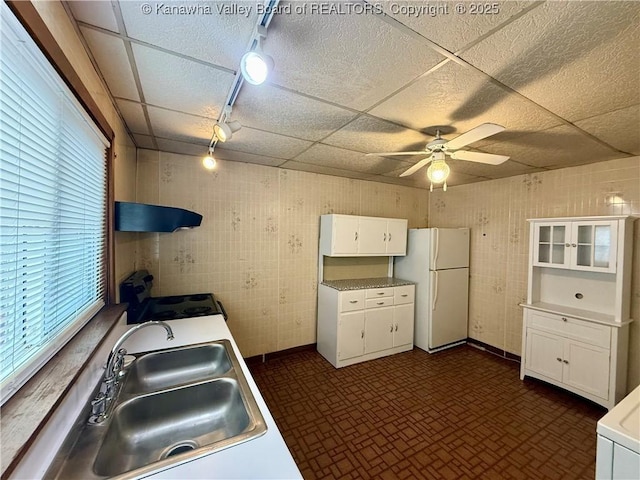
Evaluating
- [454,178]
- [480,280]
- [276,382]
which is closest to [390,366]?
[276,382]

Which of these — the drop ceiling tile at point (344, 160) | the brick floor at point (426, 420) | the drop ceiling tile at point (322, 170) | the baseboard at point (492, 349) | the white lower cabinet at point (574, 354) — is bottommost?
the brick floor at point (426, 420)

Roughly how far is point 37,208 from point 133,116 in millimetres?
1267

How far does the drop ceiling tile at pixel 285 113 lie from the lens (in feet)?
4.97

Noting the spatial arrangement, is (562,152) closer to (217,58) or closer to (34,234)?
(217,58)

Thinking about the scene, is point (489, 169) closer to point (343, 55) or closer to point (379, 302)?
point (379, 302)

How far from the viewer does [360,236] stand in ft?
10.9

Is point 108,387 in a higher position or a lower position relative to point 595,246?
lower

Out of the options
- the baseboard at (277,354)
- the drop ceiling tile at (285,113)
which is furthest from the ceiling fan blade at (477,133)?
the baseboard at (277,354)

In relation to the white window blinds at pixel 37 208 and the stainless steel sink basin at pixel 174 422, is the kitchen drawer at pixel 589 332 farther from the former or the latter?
the white window blinds at pixel 37 208

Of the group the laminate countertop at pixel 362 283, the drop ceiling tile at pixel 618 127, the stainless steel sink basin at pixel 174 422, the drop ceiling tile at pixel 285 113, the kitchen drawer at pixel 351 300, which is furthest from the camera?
the laminate countertop at pixel 362 283

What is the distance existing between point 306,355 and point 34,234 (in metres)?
2.94

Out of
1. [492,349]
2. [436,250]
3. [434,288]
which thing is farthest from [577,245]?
[492,349]

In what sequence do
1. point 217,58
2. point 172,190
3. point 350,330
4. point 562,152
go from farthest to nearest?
1. point 350,330
2. point 172,190
3. point 562,152
4. point 217,58

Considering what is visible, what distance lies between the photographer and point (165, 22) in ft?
3.32
